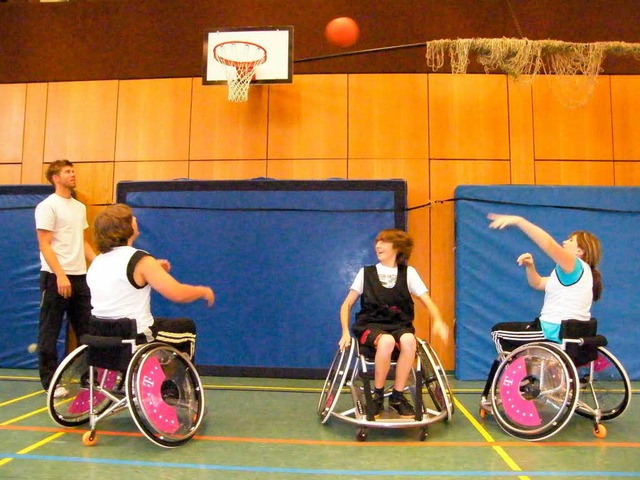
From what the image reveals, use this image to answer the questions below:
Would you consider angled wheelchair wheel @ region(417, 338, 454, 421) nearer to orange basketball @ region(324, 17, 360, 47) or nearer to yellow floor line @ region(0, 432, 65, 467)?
yellow floor line @ region(0, 432, 65, 467)

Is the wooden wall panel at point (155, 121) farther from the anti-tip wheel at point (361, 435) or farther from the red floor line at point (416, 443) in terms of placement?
the anti-tip wheel at point (361, 435)

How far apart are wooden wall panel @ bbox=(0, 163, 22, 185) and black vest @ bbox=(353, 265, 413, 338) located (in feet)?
12.0

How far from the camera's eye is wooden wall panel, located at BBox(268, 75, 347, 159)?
426 centimetres

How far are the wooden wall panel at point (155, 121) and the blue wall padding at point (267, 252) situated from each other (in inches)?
21.5

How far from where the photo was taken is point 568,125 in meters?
4.23

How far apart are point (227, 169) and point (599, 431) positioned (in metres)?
3.31

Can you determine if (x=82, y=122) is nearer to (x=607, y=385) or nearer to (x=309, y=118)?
(x=309, y=118)

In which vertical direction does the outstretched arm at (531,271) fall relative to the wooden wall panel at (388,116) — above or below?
below

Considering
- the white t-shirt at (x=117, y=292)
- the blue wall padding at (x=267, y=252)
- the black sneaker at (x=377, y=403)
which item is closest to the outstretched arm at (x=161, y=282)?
the white t-shirt at (x=117, y=292)

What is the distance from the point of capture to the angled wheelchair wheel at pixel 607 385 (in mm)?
2451

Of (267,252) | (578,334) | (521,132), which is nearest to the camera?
(578,334)

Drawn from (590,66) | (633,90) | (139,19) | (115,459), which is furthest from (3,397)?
(633,90)

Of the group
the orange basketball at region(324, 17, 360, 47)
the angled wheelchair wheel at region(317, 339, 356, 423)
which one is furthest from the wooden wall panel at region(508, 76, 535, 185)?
the angled wheelchair wheel at region(317, 339, 356, 423)

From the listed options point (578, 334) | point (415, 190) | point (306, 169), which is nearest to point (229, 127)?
point (306, 169)
